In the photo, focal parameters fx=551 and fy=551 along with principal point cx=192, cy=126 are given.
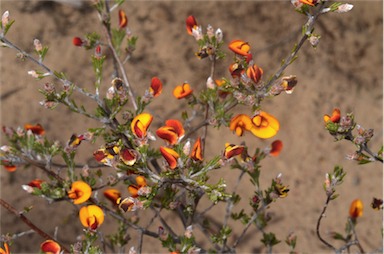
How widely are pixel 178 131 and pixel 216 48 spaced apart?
310 mm

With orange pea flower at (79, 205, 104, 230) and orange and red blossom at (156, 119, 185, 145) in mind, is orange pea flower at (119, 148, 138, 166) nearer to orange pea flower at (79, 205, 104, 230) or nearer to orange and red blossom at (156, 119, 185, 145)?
orange and red blossom at (156, 119, 185, 145)

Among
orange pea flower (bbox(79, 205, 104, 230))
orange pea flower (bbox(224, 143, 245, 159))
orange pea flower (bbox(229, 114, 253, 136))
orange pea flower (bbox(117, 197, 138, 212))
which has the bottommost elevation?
orange pea flower (bbox(79, 205, 104, 230))

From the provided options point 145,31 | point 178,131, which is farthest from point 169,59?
point 178,131

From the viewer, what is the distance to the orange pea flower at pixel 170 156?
48.1 inches

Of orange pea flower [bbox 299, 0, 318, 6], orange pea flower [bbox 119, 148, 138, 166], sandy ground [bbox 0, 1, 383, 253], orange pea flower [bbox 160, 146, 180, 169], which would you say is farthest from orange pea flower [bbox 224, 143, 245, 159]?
sandy ground [bbox 0, 1, 383, 253]

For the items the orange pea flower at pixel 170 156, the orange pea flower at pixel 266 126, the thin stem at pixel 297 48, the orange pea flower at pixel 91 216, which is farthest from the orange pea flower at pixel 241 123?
the orange pea flower at pixel 91 216

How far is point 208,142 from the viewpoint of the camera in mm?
3012

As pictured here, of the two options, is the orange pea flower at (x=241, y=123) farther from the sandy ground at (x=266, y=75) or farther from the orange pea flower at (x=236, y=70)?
the sandy ground at (x=266, y=75)

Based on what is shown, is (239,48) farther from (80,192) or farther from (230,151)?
(80,192)

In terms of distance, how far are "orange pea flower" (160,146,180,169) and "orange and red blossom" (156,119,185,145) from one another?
0.28ft

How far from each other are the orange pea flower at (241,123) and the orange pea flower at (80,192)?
0.43 metres

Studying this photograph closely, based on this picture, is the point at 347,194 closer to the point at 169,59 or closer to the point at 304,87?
the point at 304,87

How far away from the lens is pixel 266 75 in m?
3.22

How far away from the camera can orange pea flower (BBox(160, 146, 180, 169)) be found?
1.22 metres
